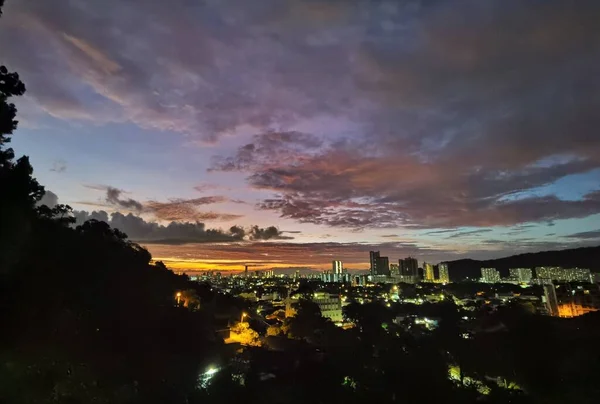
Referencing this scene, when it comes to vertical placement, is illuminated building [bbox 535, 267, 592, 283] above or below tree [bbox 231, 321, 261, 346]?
above

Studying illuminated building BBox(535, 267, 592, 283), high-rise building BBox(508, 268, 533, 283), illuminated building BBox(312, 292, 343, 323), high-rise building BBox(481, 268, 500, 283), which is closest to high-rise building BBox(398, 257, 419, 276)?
high-rise building BBox(481, 268, 500, 283)

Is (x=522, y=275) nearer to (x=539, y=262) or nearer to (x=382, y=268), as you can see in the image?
(x=539, y=262)

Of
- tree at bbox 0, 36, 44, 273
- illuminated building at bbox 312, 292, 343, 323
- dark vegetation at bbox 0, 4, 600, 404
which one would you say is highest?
tree at bbox 0, 36, 44, 273

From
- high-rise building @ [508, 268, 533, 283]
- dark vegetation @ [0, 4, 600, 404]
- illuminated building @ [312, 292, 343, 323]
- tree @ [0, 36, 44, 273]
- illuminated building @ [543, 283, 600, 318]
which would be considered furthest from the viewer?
high-rise building @ [508, 268, 533, 283]

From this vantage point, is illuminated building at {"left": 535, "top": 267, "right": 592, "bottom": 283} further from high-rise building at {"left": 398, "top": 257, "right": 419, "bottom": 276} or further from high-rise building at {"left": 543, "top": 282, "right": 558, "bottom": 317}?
high-rise building at {"left": 543, "top": 282, "right": 558, "bottom": 317}

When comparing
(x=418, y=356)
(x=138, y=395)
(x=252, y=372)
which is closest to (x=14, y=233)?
(x=138, y=395)

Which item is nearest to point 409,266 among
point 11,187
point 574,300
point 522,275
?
point 522,275
